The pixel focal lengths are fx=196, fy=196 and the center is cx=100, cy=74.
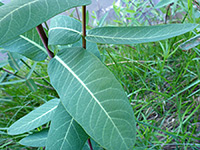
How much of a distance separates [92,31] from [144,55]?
1.06 metres

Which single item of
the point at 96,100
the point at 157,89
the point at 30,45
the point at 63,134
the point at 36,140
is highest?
the point at 30,45

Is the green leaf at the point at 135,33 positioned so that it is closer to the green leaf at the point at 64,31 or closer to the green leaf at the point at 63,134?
the green leaf at the point at 64,31

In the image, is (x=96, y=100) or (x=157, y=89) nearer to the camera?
(x=96, y=100)

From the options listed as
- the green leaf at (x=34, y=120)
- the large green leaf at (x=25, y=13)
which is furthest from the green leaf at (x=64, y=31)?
the green leaf at (x=34, y=120)

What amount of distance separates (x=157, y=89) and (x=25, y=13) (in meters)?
0.93

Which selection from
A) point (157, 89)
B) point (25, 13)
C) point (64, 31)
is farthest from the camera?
point (157, 89)

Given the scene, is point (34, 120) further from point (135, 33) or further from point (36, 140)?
point (135, 33)

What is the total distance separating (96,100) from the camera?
412mm

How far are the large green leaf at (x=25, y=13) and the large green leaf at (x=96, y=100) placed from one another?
0.13 m

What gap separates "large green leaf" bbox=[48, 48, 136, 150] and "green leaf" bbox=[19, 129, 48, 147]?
14.7 inches

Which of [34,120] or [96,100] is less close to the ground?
[96,100]

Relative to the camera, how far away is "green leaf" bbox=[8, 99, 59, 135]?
0.68 meters

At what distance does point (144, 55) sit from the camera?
1.49m

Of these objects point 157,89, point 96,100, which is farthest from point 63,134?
point 157,89
